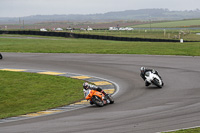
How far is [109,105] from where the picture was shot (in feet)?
57.0

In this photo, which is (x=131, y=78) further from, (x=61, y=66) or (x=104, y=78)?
(x=61, y=66)

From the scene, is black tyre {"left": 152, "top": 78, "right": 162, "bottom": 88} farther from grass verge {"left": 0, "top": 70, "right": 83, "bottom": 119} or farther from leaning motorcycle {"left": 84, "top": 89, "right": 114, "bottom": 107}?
leaning motorcycle {"left": 84, "top": 89, "right": 114, "bottom": 107}

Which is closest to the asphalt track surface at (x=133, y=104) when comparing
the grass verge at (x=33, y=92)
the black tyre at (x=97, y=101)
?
the black tyre at (x=97, y=101)

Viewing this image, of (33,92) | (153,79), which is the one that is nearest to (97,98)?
(153,79)

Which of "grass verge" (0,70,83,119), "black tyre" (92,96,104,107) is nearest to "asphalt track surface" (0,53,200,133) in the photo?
"black tyre" (92,96,104,107)

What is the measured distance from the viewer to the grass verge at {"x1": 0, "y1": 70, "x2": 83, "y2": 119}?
19.1 metres

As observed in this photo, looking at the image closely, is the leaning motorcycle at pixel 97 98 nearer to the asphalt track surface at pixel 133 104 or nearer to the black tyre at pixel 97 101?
the black tyre at pixel 97 101

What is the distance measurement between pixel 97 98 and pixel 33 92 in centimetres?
626

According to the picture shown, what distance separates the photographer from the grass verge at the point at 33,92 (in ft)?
62.5

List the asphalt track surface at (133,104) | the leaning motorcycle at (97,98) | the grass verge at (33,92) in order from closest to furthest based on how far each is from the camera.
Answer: the asphalt track surface at (133,104) → the leaning motorcycle at (97,98) → the grass verge at (33,92)

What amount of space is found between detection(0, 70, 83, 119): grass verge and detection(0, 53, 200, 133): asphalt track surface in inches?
91.1

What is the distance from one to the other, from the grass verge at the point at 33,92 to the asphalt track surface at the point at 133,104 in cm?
231

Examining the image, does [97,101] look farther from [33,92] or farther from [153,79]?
[33,92]

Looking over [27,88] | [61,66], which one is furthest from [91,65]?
[27,88]
